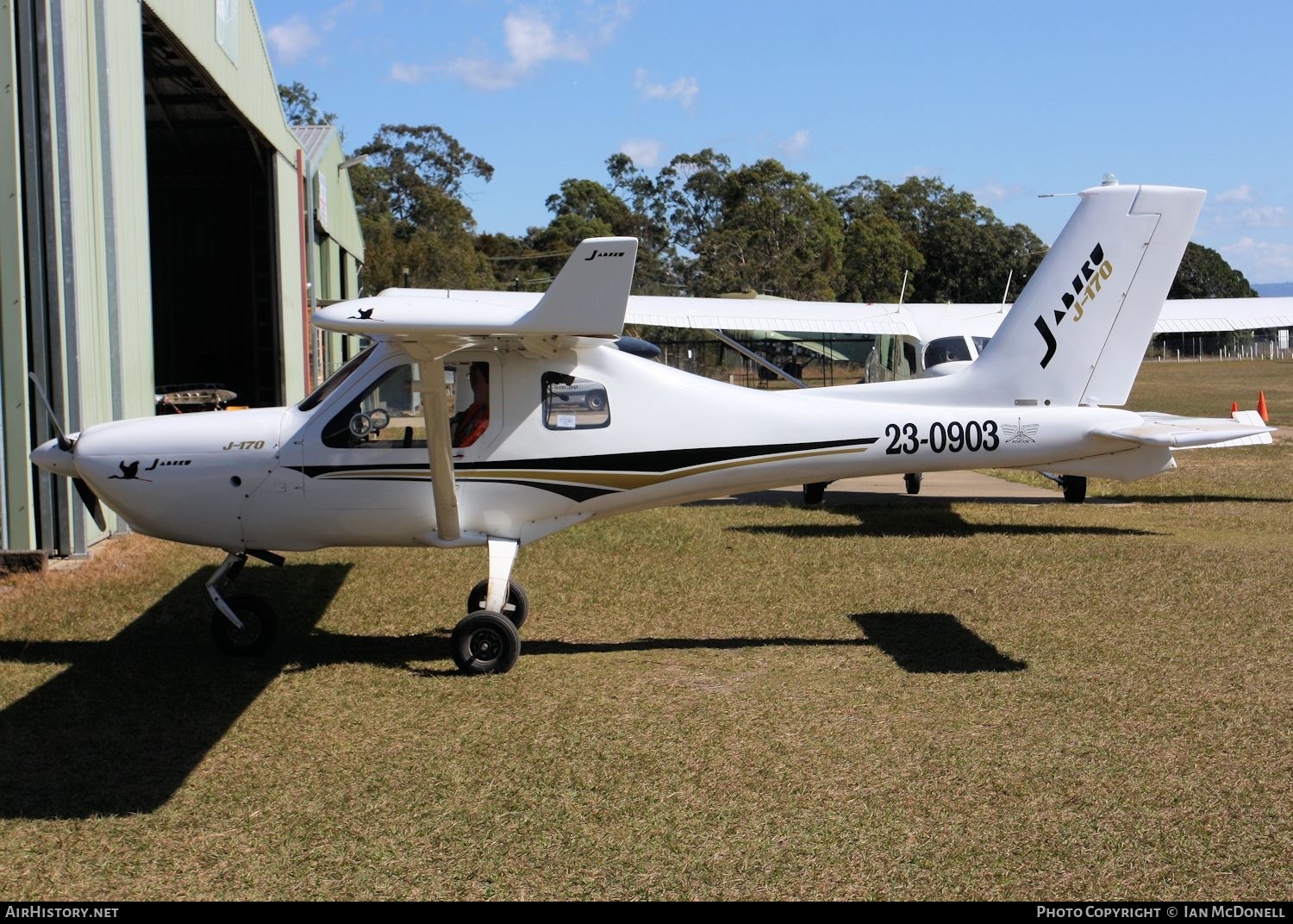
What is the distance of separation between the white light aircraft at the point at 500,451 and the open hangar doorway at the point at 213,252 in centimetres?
1560

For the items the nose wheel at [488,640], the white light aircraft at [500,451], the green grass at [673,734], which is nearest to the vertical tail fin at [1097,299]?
the white light aircraft at [500,451]

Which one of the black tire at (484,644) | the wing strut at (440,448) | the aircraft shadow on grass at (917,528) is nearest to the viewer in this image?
the wing strut at (440,448)

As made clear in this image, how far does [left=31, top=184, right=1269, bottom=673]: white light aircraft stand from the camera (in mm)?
7305

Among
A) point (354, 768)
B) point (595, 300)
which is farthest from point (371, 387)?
point (354, 768)

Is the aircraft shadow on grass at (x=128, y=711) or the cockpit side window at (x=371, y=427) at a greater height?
Answer: the cockpit side window at (x=371, y=427)

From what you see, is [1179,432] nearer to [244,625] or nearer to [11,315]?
[244,625]

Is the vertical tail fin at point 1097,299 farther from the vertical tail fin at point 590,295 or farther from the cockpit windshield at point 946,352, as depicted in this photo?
the cockpit windshield at point 946,352

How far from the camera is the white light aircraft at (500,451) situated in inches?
288

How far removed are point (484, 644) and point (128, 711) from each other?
Result: 192 cm

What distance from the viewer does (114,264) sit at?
11.5 metres

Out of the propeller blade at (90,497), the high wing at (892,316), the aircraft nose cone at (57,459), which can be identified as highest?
the high wing at (892,316)

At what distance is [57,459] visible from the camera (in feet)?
24.3

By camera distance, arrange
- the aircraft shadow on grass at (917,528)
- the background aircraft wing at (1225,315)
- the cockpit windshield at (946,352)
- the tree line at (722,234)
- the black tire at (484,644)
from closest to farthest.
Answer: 1. the black tire at (484,644)
2. the aircraft shadow on grass at (917,528)
3. the cockpit windshield at (946,352)
4. the background aircraft wing at (1225,315)
5. the tree line at (722,234)

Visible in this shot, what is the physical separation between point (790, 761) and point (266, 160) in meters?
19.8
